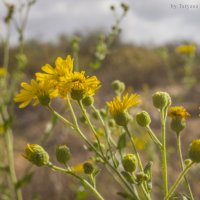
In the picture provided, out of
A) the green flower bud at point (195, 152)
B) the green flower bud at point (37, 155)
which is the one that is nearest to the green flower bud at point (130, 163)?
the green flower bud at point (195, 152)

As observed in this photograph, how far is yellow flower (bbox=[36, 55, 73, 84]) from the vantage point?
2.30 metres

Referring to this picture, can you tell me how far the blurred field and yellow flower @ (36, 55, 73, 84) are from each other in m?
1.85

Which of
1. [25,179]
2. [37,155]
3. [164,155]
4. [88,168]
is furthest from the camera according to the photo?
[25,179]

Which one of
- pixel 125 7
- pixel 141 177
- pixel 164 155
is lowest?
pixel 141 177

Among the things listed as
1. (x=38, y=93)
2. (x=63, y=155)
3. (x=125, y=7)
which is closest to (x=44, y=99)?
(x=38, y=93)

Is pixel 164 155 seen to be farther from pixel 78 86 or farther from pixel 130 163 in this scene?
pixel 78 86

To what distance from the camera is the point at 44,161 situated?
214 centimetres

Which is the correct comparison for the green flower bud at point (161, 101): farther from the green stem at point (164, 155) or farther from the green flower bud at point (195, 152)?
the green flower bud at point (195, 152)

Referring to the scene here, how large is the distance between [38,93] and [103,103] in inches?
516

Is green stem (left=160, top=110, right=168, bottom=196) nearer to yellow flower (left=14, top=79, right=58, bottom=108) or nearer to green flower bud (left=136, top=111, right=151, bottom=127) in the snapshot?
green flower bud (left=136, top=111, right=151, bottom=127)

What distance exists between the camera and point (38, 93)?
2357 mm

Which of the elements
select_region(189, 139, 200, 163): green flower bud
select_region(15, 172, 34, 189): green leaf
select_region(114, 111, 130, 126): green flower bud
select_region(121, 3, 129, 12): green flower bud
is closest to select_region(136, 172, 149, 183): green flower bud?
select_region(189, 139, 200, 163): green flower bud

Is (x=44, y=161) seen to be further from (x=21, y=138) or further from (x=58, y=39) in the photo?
(x=58, y=39)

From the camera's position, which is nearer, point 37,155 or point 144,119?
point 37,155
